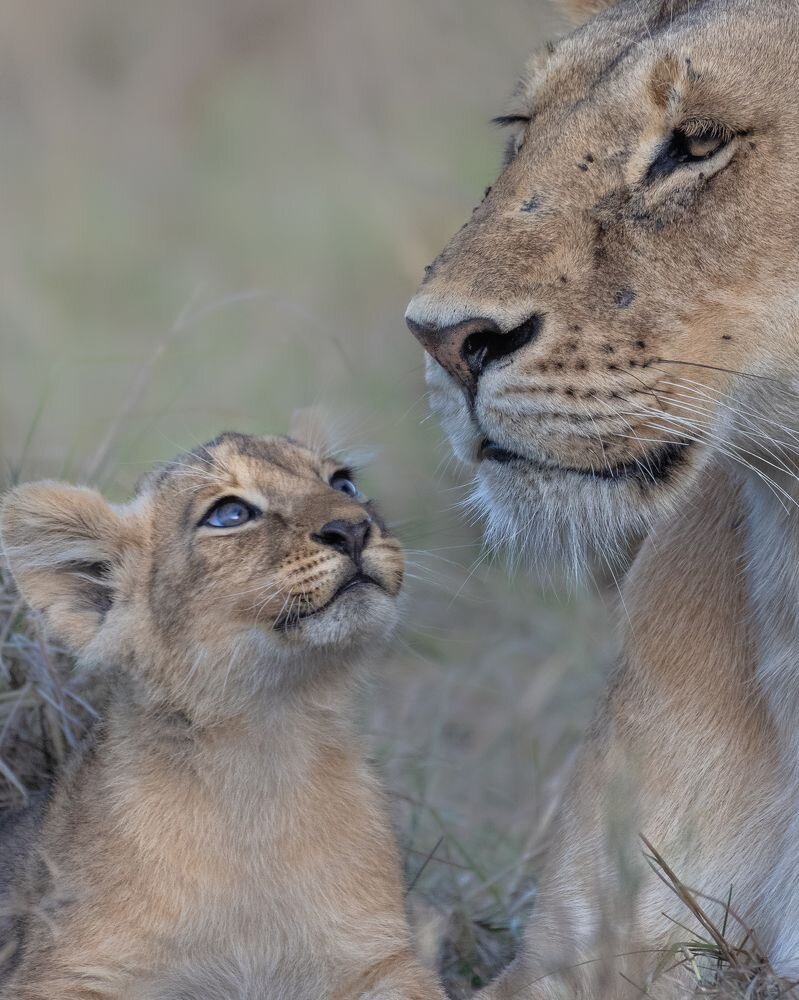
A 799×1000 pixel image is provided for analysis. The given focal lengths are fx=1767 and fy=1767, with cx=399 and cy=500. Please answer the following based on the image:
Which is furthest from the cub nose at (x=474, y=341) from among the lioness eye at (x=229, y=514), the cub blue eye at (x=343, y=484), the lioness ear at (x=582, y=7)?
the lioness ear at (x=582, y=7)

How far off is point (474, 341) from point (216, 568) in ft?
2.49

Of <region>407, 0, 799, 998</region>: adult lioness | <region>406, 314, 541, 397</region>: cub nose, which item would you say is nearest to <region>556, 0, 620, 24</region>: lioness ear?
<region>407, 0, 799, 998</region>: adult lioness

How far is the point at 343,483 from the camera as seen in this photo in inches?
149

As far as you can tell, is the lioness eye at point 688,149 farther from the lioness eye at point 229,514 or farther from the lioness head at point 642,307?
the lioness eye at point 229,514

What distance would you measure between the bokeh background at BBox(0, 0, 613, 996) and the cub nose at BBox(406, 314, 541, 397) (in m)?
0.79

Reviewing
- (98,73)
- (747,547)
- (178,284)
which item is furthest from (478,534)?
(98,73)

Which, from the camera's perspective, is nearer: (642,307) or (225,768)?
(642,307)

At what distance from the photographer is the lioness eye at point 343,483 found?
377 centimetres

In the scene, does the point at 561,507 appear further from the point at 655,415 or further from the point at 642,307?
the point at 642,307

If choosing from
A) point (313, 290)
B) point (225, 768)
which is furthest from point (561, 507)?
point (313, 290)

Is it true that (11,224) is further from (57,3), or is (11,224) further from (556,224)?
(556,224)

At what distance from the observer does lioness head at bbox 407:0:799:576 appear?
3.03m

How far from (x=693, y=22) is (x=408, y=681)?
129 inches

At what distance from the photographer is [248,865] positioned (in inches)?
137
